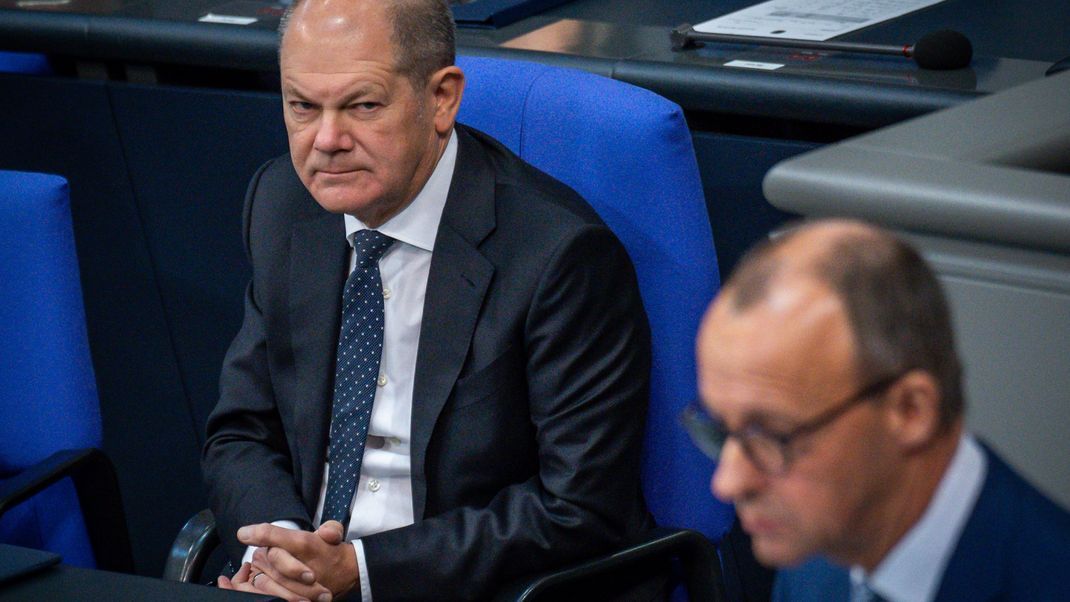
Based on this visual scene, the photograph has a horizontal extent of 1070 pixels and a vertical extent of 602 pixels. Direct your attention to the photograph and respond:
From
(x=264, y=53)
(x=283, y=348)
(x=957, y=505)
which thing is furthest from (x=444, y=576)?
(x=264, y=53)

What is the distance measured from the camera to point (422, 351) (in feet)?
5.12

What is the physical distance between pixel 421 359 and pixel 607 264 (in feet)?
0.77

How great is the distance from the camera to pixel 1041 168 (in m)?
0.87

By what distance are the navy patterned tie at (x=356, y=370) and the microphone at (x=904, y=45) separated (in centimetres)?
64

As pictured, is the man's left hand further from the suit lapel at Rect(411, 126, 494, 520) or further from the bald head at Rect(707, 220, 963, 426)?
the bald head at Rect(707, 220, 963, 426)

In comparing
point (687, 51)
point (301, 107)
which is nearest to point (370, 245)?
point (301, 107)

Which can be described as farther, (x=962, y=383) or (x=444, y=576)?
(x=444, y=576)

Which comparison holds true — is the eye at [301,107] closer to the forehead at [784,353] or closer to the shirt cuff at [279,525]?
the shirt cuff at [279,525]

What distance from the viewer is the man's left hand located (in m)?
1.48

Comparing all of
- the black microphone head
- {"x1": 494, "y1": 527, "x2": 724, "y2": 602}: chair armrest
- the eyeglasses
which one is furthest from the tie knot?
the eyeglasses

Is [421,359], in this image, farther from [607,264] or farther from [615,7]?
[615,7]

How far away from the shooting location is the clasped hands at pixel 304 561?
58.2 inches

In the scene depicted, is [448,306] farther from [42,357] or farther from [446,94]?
[42,357]

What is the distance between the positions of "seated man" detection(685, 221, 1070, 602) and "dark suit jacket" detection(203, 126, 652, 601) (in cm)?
68
